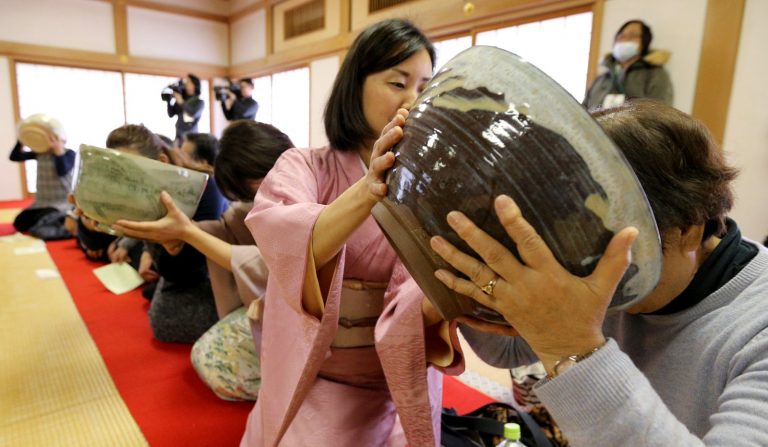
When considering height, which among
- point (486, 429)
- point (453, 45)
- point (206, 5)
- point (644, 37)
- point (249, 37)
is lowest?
point (486, 429)

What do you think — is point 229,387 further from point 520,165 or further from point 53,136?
point 53,136

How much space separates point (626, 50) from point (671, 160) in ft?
10.1

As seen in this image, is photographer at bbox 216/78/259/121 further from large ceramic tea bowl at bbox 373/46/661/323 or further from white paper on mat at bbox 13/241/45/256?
large ceramic tea bowl at bbox 373/46/661/323

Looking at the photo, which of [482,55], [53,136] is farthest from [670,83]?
[53,136]

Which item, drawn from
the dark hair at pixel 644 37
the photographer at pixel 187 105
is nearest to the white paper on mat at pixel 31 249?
the photographer at pixel 187 105

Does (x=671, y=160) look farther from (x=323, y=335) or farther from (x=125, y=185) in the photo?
(x=125, y=185)

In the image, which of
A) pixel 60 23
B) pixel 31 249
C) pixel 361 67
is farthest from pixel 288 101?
pixel 361 67

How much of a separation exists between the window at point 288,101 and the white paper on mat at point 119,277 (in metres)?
4.13

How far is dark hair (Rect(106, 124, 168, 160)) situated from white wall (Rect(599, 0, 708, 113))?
10.4ft

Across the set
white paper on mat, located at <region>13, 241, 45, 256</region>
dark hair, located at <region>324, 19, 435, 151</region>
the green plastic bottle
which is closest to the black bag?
the green plastic bottle

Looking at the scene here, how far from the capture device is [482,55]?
1.79 ft

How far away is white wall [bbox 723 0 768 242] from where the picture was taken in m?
2.79

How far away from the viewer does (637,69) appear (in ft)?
10.4

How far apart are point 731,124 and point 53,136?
5.25m
